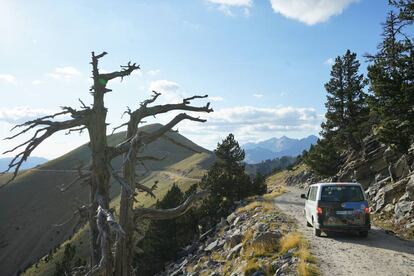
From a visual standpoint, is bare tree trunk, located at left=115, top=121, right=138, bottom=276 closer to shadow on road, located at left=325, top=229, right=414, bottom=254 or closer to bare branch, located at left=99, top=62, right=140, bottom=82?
bare branch, located at left=99, top=62, right=140, bottom=82

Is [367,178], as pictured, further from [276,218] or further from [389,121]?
[276,218]

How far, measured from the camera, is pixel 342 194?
1652 centimetres

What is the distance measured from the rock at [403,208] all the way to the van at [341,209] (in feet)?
14.1

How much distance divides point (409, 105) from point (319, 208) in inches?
358

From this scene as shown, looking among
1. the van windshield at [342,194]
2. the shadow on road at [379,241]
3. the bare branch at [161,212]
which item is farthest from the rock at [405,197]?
the bare branch at [161,212]

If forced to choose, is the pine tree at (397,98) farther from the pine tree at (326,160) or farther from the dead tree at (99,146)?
the pine tree at (326,160)

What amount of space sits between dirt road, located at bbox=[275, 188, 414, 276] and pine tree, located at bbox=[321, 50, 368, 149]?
1223 inches

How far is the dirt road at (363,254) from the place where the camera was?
460 inches

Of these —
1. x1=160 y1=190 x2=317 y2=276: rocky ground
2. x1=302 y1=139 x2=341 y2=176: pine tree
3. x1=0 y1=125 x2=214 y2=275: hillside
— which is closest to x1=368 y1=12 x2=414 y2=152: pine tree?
x1=160 y1=190 x2=317 y2=276: rocky ground

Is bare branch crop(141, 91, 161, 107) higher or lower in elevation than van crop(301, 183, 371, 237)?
higher

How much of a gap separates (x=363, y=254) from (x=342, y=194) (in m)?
3.32

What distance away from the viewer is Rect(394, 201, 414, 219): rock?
19.7 m

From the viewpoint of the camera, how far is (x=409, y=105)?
69.7 feet

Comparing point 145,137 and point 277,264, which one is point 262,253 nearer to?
point 277,264
